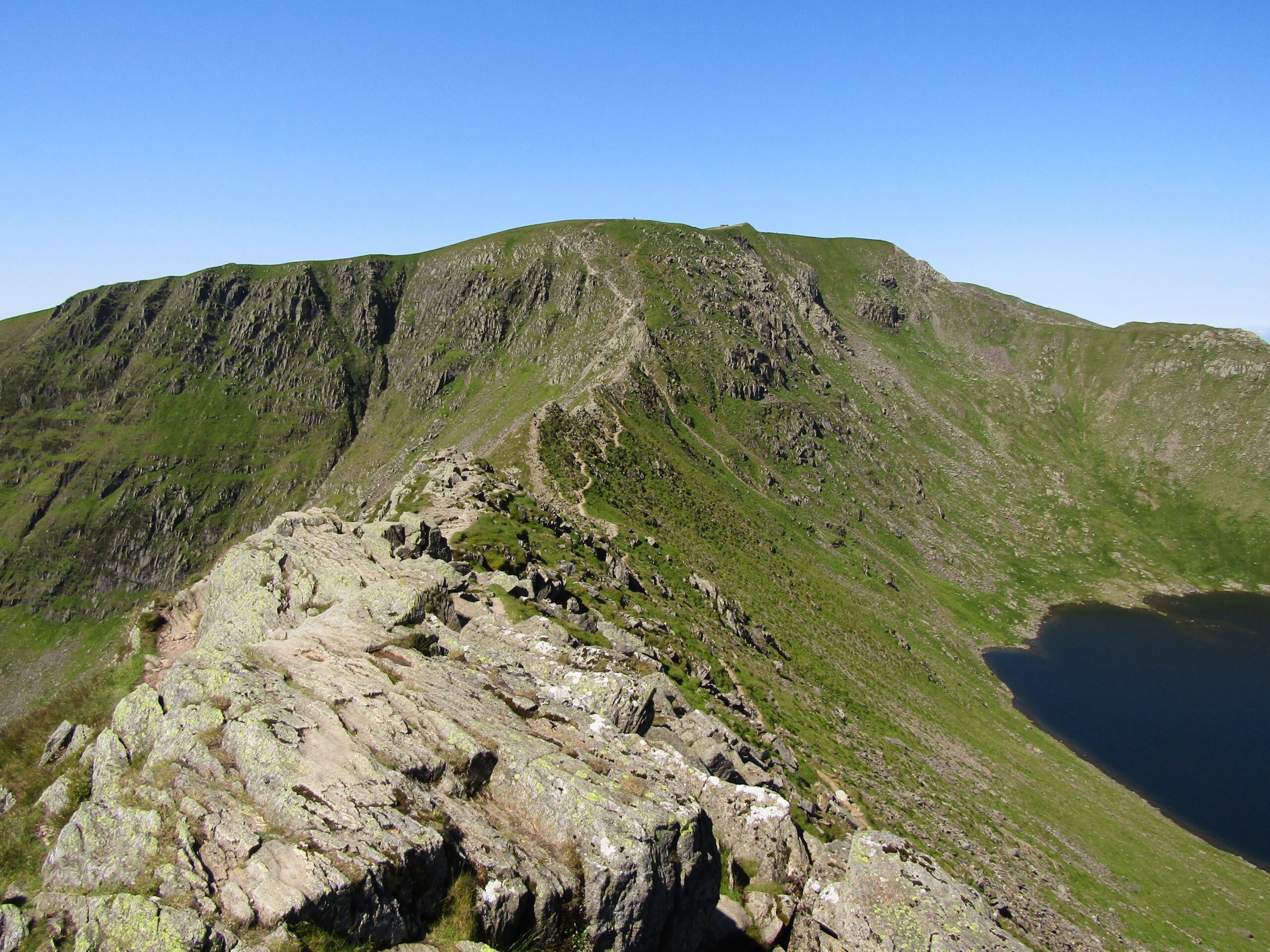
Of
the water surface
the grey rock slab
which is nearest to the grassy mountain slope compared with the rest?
the water surface

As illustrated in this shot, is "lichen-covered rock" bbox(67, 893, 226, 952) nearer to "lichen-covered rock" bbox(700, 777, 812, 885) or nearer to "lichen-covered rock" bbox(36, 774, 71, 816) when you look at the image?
"lichen-covered rock" bbox(36, 774, 71, 816)

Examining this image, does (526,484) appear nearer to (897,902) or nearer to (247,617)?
(247,617)

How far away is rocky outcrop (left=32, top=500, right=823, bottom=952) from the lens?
11.3 meters

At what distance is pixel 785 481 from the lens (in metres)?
128

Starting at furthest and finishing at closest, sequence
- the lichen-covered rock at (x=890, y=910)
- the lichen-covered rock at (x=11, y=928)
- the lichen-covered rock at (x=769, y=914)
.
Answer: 1. the lichen-covered rock at (x=769, y=914)
2. the lichen-covered rock at (x=890, y=910)
3. the lichen-covered rock at (x=11, y=928)

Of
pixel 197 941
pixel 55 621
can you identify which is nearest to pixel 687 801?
pixel 197 941

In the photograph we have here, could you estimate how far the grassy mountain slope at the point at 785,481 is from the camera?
183 ft

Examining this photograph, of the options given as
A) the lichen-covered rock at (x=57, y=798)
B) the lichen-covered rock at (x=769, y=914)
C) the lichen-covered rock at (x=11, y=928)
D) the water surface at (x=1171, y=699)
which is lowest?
the water surface at (x=1171, y=699)

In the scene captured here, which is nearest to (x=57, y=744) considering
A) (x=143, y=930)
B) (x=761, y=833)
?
(x=143, y=930)

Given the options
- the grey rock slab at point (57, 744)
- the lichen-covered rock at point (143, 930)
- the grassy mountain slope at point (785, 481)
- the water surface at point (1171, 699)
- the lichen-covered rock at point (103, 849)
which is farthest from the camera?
the water surface at point (1171, 699)

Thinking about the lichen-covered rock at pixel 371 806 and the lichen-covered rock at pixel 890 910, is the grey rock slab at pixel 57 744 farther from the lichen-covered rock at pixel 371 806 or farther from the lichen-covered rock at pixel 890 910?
the lichen-covered rock at pixel 890 910

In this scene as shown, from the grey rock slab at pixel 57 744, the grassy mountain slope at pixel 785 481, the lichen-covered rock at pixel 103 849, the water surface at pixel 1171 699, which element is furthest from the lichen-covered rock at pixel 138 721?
the water surface at pixel 1171 699

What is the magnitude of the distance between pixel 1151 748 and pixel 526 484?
9232cm

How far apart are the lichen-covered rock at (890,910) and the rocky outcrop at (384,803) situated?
1.78m
